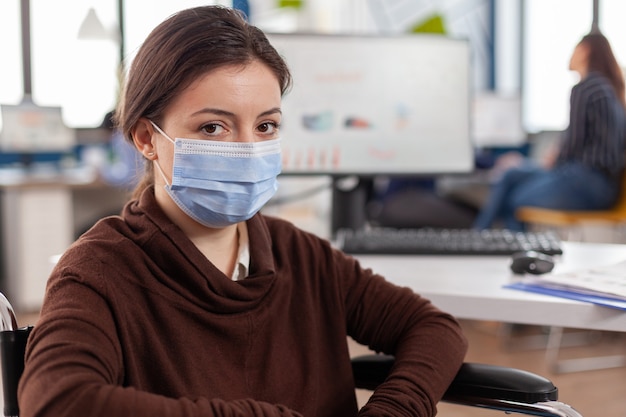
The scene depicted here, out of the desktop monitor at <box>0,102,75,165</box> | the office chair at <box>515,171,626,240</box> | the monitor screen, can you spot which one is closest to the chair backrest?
the monitor screen

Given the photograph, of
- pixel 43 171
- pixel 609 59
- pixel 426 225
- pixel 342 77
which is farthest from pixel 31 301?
pixel 609 59

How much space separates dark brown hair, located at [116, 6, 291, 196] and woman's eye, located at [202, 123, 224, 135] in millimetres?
55

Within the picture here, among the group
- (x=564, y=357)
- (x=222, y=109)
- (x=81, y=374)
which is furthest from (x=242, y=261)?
(x=564, y=357)

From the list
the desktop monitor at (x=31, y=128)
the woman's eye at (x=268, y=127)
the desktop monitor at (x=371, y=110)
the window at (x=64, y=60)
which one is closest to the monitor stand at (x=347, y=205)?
the desktop monitor at (x=371, y=110)

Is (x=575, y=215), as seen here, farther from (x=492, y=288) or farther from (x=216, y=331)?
(x=216, y=331)

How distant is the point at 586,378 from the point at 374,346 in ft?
6.39

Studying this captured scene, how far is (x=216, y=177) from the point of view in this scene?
999 millimetres

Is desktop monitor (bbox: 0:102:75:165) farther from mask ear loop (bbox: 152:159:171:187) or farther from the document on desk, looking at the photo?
the document on desk

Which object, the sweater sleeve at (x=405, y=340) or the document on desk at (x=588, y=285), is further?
the document on desk at (x=588, y=285)

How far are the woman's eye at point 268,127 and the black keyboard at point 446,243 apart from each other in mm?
549

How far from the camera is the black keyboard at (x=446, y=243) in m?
1.53

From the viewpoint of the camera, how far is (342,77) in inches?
72.5

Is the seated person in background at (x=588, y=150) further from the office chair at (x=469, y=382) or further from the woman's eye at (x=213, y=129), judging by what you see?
the woman's eye at (x=213, y=129)

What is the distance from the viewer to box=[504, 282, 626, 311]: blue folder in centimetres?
111
